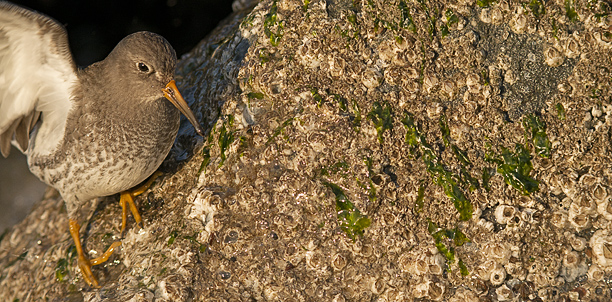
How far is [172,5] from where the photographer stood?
7449 mm

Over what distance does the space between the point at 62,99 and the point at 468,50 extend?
312cm

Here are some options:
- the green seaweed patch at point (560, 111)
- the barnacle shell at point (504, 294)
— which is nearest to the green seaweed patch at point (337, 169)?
the barnacle shell at point (504, 294)

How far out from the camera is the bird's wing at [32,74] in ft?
11.9

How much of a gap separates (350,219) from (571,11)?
2.21m

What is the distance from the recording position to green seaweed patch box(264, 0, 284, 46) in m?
4.13

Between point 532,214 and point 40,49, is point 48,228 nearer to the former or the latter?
point 40,49

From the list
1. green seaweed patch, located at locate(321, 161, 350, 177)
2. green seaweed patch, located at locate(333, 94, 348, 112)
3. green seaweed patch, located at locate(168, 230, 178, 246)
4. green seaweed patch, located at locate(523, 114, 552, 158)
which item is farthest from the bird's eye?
green seaweed patch, located at locate(523, 114, 552, 158)

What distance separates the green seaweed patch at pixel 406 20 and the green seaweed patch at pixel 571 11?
1.10 metres

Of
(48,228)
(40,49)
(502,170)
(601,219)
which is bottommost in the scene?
(48,228)

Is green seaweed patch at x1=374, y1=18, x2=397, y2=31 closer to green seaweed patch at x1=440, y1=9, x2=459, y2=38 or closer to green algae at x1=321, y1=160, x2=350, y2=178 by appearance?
green seaweed patch at x1=440, y1=9, x2=459, y2=38

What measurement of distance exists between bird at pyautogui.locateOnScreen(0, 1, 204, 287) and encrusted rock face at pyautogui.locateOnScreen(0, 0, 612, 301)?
0.48 meters

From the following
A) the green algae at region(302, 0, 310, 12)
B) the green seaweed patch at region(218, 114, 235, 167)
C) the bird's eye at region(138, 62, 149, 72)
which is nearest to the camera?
the bird's eye at region(138, 62, 149, 72)

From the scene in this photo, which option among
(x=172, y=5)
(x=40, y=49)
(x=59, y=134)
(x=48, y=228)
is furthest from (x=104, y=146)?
(x=172, y=5)

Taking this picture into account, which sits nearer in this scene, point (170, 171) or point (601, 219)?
point (601, 219)
